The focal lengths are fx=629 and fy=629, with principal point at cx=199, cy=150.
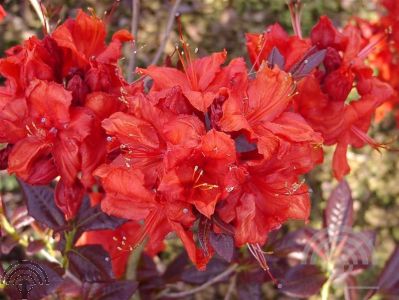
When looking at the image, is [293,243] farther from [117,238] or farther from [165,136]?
[165,136]

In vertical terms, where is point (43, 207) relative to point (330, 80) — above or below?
below

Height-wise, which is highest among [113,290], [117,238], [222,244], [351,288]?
[222,244]

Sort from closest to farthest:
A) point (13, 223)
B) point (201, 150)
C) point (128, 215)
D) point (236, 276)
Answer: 1. point (201, 150)
2. point (128, 215)
3. point (13, 223)
4. point (236, 276)

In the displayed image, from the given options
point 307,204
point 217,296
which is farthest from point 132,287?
point 217,296

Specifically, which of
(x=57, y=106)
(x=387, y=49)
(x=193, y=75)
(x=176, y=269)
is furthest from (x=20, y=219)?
(x=387, y=49)

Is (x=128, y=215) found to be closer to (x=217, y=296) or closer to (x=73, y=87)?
(x=73, y=87)

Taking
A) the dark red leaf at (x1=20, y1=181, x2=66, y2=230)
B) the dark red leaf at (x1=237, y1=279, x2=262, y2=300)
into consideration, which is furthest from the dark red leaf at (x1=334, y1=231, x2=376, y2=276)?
the dark red leaf at (x1=20, y1=181, x2=66, y2=230)

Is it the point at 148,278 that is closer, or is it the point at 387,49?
the point at 148,278
